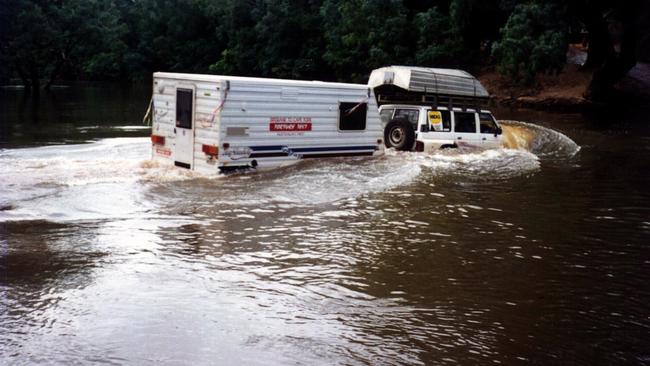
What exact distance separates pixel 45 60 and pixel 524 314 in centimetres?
5314

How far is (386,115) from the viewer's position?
1803 cm

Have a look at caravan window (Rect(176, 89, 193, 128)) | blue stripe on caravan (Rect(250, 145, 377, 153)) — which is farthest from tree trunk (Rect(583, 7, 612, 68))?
caravan window (Rect(176, 89, 193, 128))

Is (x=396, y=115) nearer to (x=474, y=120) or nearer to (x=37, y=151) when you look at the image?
(x=474, y=120)

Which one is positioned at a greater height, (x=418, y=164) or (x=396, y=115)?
(x=396, y=115)

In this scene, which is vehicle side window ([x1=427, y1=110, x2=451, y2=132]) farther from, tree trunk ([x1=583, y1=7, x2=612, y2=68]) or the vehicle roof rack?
tree trunk ([x1=583, y1=7, x2=612, y2=68])

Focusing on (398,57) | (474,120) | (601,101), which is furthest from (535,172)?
(398,57)

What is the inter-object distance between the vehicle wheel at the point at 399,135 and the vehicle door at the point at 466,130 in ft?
4.34

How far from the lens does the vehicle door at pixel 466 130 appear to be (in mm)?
17891

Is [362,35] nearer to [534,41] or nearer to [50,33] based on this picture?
[534,41]

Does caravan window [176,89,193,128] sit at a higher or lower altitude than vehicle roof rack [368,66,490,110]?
lower

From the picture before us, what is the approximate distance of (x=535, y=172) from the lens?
17188 mm

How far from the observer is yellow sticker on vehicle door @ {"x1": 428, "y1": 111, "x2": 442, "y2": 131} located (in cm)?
1739

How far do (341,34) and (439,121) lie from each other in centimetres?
3633

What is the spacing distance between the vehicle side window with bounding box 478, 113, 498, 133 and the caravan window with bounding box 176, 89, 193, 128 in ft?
26.1
